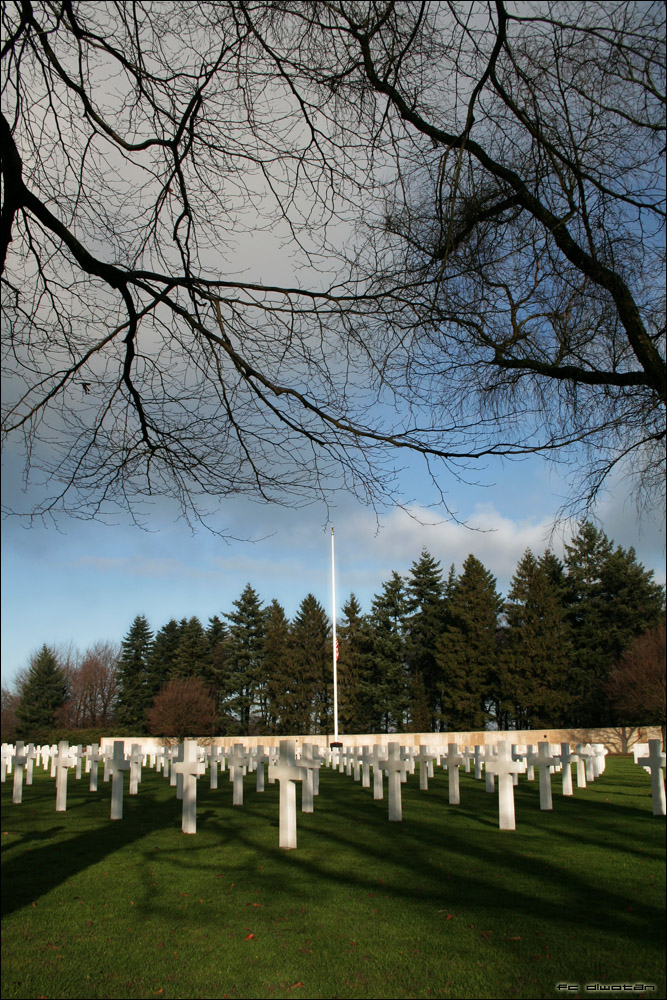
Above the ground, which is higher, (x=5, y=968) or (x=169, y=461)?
(x=169, y=461)

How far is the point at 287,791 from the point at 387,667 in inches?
1503

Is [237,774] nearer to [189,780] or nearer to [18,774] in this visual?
[189,780]

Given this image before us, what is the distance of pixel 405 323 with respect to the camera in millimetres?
4074

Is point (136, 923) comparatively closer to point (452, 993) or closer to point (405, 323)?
point (452, 993)

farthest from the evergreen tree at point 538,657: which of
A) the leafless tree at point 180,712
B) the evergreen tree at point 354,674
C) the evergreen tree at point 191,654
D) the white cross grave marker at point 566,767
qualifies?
the white cross grave marker at point 566,767

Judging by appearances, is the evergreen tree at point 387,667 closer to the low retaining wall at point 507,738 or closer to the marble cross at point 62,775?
the low retaining wall at point 507,738

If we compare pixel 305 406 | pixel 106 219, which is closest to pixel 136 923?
pixel 305 406

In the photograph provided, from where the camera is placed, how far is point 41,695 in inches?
1750

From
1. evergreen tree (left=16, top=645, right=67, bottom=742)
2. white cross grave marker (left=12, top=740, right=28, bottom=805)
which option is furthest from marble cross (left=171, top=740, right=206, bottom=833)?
evergreen tree (left=16, top=645, right=67, bottom=742)

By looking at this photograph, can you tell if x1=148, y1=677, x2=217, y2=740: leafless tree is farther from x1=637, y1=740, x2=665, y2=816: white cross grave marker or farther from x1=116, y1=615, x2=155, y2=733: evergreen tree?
x1=637, y1=740, x2=665, y2=816: white cross grave marker

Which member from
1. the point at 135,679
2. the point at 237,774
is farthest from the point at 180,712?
the point at 237,774

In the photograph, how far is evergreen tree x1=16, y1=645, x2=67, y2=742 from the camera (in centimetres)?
4388

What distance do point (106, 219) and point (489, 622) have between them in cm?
4050

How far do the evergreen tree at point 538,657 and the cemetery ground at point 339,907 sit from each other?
2964 centimetres
